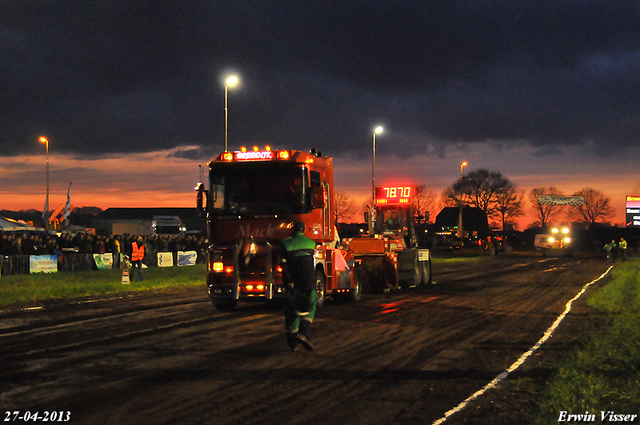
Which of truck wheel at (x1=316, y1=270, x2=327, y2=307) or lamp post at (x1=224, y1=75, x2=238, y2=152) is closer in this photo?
truck wheel at (x1=316, y1=270, x2=327, y2=307)

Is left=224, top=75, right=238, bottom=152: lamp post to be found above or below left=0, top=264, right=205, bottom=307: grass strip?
above

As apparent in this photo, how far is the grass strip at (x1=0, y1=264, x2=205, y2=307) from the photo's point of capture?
20297mm

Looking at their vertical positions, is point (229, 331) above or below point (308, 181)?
below

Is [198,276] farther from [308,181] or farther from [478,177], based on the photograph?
[478,177]

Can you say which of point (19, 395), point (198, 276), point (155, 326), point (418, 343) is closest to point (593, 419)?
point (418, 343)

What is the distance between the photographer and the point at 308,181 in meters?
15.3

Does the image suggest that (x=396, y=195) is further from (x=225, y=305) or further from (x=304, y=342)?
(x=304, y=342)

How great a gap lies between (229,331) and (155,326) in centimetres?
172

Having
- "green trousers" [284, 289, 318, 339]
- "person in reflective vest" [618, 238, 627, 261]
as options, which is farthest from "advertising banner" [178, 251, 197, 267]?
"person in reflective vest" [618, 238, 627, 261]

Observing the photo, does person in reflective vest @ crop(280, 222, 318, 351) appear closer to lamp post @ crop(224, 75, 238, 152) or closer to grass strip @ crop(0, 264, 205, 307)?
grass strip @ crop(0, 264, 205, 307)

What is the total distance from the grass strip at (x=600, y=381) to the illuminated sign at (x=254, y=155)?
7830mm

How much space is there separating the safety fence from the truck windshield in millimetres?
11601

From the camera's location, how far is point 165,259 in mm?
35938

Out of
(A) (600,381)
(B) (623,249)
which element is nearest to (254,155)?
(A) (600,381)
